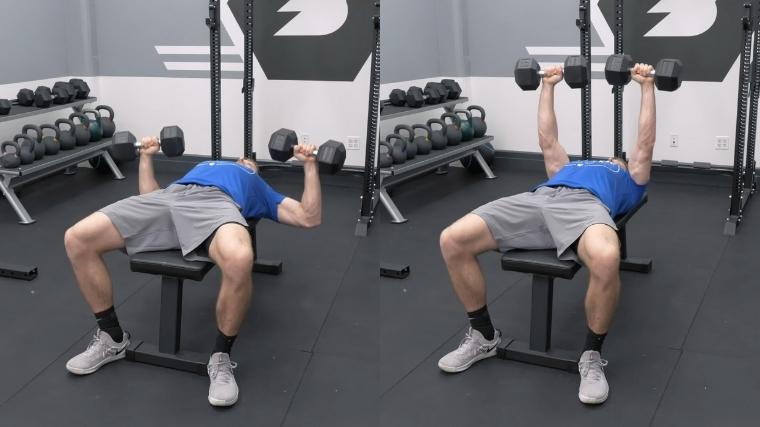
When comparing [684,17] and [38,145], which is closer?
[38,145]

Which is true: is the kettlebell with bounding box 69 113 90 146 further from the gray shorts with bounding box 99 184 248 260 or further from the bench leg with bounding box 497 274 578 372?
the bench leg with bounding box 497 274 578 372

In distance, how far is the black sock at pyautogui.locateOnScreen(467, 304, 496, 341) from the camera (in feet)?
9.05

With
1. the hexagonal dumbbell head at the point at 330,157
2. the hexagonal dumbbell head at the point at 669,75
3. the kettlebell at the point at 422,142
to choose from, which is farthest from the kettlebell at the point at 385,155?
the hexagonal dumbbell head at the point at 669,75

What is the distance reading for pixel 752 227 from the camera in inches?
158

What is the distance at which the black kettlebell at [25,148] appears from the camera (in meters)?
4.57

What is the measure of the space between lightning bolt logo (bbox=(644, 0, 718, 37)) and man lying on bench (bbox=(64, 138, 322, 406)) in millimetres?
3093

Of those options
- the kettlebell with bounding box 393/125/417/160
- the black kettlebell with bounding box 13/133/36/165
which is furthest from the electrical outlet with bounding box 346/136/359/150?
the black kettlebell with bounding box 13/133/36/165

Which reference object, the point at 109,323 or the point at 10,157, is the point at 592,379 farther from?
the point at 10,157

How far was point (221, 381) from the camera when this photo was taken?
2.54 metres

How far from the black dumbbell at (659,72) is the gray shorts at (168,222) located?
175cm

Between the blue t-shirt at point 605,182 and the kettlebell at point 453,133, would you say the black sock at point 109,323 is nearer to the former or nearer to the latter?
the blue t-shirt at point 605,182

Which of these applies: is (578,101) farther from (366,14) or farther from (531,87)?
(531,87)

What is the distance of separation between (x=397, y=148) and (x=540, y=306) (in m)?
2.03

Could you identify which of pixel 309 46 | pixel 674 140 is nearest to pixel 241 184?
pixel 309 46
